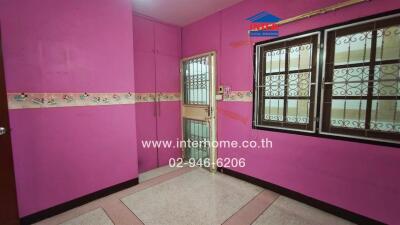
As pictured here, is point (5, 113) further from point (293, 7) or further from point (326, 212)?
point (326, 212)

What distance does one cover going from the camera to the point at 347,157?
1.85 metres

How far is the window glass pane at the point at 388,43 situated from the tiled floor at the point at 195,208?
5.43ft

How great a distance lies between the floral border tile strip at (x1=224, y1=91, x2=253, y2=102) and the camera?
260 centimetres

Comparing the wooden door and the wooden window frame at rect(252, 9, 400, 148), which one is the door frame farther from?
the wooden door

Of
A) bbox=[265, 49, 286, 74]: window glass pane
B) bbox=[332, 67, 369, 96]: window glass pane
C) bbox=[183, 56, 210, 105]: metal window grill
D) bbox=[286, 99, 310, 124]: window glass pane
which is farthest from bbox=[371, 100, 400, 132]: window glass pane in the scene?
bbox=[183, 56, 210, 105]: metal window grill

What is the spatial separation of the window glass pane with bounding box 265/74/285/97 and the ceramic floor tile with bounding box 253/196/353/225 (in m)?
1.34

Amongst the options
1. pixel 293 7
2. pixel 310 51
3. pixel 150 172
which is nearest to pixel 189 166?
pixel 150 172

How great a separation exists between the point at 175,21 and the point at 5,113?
264 centimetres

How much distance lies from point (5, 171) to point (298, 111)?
3.01 m

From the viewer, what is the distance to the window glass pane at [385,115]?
1615mm

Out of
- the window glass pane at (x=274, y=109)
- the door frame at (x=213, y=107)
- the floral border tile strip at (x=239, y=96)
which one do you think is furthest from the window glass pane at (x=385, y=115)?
the door frame at (x=213, y=107)

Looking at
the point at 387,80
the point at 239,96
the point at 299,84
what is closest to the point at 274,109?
the point at 299,84

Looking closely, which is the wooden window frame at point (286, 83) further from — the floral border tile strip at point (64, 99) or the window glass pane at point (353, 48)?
the floral border tile strip at point (64, 99)

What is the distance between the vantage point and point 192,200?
7.34 ft
